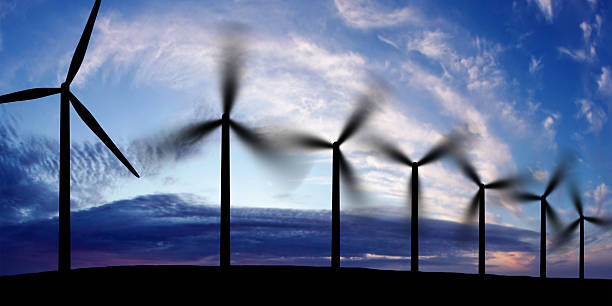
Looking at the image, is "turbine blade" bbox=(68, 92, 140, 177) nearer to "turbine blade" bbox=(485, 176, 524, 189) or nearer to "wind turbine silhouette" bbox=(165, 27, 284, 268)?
"wind turbine silhouette" bbox=(165, 27, 284, 268)

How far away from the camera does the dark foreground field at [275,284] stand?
2881cm

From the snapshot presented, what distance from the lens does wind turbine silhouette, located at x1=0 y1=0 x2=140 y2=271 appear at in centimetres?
2850

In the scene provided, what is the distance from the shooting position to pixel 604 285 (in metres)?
38.4

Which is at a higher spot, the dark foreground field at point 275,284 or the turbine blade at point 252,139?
the turbine blade at point 252,139

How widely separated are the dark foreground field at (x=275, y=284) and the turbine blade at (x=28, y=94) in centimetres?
1093

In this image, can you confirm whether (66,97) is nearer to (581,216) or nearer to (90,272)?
(90,272)

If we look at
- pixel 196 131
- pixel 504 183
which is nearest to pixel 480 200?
pixel 504 183

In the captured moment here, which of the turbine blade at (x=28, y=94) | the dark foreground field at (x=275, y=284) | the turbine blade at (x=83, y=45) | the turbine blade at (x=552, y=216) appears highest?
the turbine blade at (x=83, y=45)

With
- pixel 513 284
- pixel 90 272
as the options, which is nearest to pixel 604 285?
pixel 513 284

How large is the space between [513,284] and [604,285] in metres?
8.14

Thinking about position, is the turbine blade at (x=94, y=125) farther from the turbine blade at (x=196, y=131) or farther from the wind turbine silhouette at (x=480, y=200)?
the wind turbine silhouette at (x=480, y=200)

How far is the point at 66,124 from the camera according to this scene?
29641 millimetres

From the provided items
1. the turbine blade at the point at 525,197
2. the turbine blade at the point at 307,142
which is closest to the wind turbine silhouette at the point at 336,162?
the turbine blade at the point at 307,142

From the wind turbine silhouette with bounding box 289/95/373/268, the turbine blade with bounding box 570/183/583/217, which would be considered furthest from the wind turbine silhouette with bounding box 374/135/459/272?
the turbine blade with bounding box 570/183/583/217
